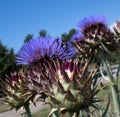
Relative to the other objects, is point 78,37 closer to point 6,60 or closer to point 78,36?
point 78,36

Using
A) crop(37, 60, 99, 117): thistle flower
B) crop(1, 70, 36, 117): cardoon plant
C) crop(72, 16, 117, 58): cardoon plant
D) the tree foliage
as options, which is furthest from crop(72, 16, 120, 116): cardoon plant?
the tree foliage

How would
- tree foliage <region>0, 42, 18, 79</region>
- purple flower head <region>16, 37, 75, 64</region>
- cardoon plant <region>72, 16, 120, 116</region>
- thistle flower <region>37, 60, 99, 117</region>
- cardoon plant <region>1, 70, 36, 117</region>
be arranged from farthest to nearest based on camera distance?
tree foliage <region>0, 42, 18, 79</region> < cardoon plant <region>72, 16, 120, 116</region> < cardoon plant <region>1, 70, 36, 117</region> < purple flower head <region>16, 37, 75, 64</region> < thistle flower <region>37, 60, 99, 117</region>

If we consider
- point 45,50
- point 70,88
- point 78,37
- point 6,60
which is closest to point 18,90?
point 45,50

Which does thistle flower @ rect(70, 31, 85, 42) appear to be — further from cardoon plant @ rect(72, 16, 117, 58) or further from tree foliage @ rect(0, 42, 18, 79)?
tree foliage @ rect(0, 42, 18, 79)

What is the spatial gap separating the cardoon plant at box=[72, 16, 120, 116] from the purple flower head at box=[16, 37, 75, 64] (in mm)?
1109

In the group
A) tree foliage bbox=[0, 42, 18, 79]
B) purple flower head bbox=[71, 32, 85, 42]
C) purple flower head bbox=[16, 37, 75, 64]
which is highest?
tree foliage bbox=[0, 42, 18, 79]

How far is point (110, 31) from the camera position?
5.38 m

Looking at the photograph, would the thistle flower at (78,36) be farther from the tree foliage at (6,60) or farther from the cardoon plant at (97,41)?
the tree foliage at (6,60)

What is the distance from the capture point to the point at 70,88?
3352 millimetres

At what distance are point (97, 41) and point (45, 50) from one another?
4.86 feet

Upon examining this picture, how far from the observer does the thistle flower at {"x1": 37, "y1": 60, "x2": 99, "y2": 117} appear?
332cm

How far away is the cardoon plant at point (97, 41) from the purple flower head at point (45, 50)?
3.64ft

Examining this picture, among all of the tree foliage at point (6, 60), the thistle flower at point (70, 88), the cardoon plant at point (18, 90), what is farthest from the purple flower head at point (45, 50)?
the tree foliage at point (6, 60)

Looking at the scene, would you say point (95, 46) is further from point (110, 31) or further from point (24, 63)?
point (24, 63)
